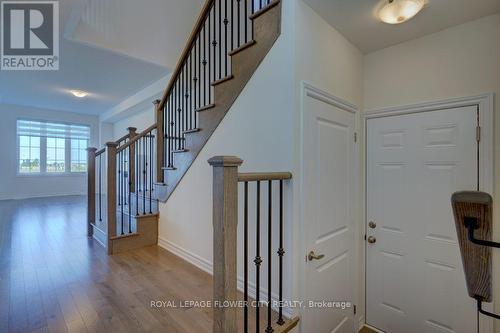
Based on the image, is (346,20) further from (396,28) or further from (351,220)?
(351,220)

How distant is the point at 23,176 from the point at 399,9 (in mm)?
9264

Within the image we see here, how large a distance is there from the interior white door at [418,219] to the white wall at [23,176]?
8.74 meters

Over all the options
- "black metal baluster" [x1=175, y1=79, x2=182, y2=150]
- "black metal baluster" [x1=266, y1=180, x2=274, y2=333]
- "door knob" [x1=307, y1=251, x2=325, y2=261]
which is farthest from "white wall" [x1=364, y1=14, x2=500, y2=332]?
"black metal baluster" [x1=175, y1=79, x2=182, y2=150]

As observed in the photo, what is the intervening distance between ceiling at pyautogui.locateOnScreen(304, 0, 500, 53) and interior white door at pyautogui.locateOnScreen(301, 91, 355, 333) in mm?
618

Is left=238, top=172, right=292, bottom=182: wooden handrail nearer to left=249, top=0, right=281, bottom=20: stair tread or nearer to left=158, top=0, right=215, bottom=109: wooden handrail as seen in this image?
left=249, top=0, right=281, bottom=20: stair tread

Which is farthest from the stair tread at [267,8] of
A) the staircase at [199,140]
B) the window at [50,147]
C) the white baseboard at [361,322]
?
the window at [50,147]

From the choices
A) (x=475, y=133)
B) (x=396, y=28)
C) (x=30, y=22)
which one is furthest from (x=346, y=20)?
(x=30, y=22)

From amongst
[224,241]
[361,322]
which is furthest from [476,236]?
[361,322]

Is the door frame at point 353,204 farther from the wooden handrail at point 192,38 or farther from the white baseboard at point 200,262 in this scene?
the wooden handrail at point 192,38

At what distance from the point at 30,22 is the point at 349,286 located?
196 inches

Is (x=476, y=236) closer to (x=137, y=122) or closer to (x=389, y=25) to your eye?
(x=389, y=25)

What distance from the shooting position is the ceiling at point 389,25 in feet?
5.42

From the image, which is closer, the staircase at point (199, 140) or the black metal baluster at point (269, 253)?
the staircase at point (199, 140)

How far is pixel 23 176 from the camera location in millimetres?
6980
